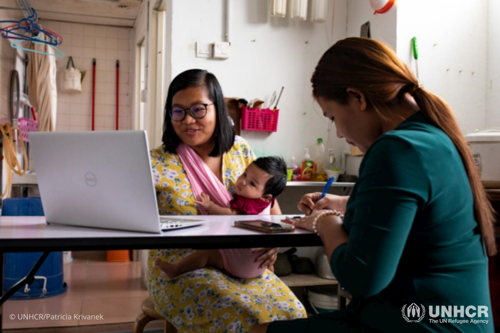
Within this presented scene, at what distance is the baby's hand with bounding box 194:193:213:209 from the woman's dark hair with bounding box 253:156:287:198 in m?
0.24

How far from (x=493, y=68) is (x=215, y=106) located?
6.23 feet

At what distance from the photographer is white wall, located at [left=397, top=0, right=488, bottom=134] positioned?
9.27ft

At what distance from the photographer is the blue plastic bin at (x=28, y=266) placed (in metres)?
3.38

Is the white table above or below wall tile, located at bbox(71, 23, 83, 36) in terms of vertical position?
below

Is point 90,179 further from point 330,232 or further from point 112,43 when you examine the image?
point 112,43

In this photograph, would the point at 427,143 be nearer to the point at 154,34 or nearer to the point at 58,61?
the point at 154,34

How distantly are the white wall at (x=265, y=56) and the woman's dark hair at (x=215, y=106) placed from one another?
127 cm

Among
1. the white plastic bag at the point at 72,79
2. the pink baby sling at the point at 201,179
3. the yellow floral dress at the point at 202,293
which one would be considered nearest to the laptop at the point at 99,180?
the yellow floral dress at the point at 202,293

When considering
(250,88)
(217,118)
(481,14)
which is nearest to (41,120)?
(250,88)

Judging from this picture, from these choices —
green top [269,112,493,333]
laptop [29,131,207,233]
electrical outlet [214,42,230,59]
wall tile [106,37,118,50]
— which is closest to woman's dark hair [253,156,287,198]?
laptop [29,131,207,233]

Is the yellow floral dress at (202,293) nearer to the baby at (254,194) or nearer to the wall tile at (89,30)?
the baby at (254,194)

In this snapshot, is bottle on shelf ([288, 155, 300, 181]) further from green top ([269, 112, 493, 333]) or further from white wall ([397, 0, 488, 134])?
green top ([269, 112, 493, 333])

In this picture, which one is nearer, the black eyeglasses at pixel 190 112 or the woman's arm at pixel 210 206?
the woman's arm at pixel 210 206

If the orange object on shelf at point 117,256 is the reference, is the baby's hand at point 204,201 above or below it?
above
